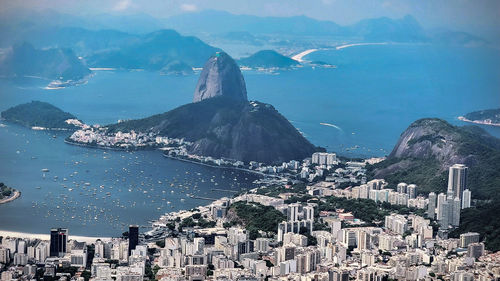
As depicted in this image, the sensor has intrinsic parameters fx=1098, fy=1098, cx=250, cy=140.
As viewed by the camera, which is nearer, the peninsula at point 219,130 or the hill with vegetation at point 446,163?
the hill with vegetation at point 446,163

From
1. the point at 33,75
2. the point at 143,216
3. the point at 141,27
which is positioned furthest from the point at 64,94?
the point at 143,216

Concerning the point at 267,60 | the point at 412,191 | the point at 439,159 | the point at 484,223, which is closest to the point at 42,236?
the point at 484,223

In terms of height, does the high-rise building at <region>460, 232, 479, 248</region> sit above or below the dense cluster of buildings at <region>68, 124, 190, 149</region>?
below

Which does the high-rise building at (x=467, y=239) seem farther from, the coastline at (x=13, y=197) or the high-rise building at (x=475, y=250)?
the coastline at (x=13, y=197)

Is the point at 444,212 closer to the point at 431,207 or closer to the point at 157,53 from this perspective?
the point at 431,207

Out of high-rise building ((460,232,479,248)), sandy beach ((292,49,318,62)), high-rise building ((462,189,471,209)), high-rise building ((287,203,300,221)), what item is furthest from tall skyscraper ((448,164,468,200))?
sandy beach ((292,49,318,62))

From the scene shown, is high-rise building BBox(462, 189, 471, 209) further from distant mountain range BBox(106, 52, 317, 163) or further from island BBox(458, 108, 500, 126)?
island BBox(458, 108, 500, 126)

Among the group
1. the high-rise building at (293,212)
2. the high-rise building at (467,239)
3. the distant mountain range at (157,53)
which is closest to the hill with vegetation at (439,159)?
the high-rise building at (467,239)

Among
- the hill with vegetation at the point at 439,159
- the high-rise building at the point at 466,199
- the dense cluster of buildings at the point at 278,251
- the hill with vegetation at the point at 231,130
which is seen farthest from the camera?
the hill with vegetation at the point at 231,130
